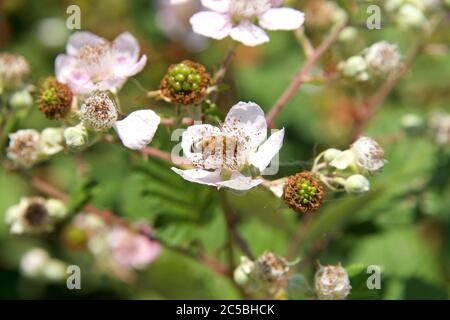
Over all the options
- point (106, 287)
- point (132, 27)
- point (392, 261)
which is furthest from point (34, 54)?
point (392, 261)

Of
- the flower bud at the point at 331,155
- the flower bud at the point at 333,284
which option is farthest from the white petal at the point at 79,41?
the flower bud at the point at 333,284

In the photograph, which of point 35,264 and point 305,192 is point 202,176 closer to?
point 305,192

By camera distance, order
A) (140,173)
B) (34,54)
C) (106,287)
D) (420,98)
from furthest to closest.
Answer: (34,54) → (420,98) → (106,287) → (140,173)

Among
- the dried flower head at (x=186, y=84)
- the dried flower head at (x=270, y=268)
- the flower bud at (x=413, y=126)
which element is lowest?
the dried flower head at (x=270, y=268)

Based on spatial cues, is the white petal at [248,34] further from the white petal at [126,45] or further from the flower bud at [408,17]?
the flower bud at [408,17]

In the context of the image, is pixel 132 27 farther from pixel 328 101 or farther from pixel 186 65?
pixel 186 65

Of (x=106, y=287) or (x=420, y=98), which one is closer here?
(x=106, y=287)

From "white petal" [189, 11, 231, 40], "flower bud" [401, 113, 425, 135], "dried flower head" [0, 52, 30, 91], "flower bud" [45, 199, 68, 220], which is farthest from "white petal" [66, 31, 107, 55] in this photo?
"flower bud" [401, 113, 425, 135]
